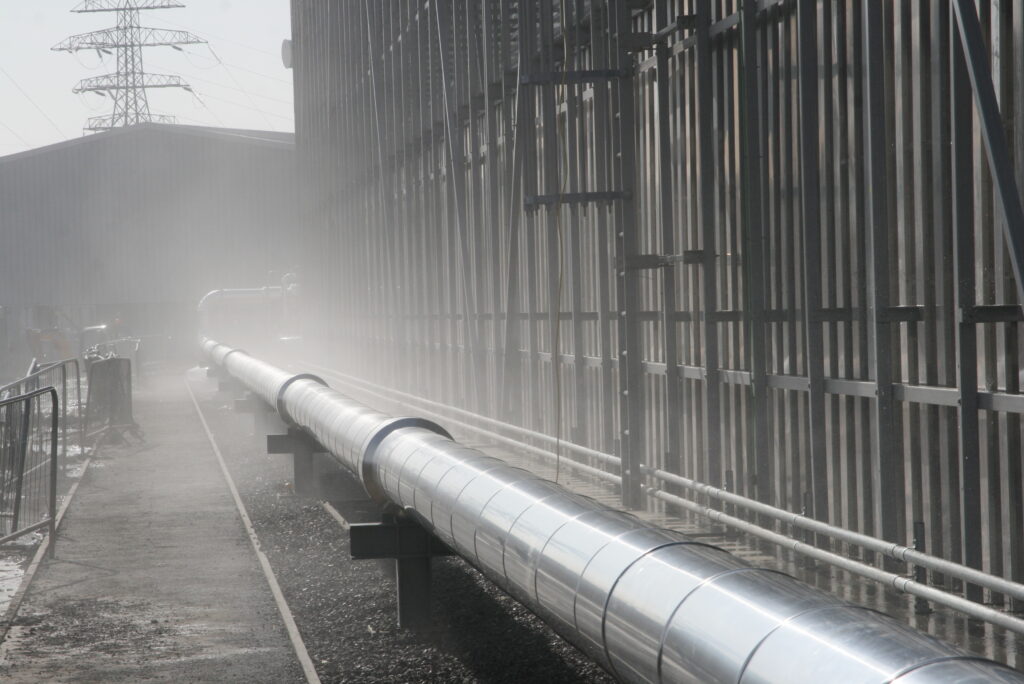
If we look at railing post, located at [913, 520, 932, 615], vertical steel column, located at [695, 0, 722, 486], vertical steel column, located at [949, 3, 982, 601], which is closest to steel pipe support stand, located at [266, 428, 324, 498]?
vertical steel column, located at [695, 0, 722, 486]

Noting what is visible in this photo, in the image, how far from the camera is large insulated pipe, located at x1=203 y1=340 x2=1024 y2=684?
12.2 feet

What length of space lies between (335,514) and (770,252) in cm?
720

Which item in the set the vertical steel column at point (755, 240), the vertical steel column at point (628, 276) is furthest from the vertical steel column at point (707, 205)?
the vertical steel column at point (628, 276)

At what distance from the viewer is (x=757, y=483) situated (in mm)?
9164

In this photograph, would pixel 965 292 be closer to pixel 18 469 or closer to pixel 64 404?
pixel 18 469

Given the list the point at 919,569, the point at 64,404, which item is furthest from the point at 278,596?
the point at 64,404

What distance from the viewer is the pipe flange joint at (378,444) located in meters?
10.5

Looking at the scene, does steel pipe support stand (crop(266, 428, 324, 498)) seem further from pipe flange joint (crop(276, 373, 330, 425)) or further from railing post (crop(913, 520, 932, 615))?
railing post (crop(913, 520, 932, 615))

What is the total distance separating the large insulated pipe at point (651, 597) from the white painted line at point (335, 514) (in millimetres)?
4939

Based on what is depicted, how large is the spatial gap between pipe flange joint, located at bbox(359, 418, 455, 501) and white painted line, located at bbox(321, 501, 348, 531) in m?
3.09

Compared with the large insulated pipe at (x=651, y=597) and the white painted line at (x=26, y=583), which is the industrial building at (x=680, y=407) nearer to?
the large insulated pipe at (x=651, y=597)

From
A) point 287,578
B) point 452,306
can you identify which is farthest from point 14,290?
Result: point 287,578

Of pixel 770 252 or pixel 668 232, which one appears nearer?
pixel 770 252

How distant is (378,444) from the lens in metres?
10.5
